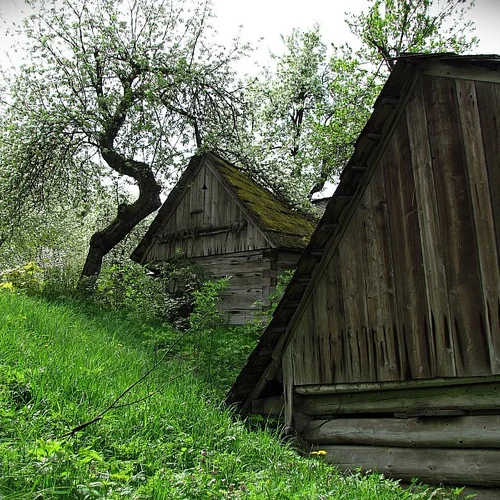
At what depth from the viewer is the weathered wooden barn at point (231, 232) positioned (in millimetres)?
12398

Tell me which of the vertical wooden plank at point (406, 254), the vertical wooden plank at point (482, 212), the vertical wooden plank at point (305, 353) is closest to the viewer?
the vertical wooden plank at point (482, 212)

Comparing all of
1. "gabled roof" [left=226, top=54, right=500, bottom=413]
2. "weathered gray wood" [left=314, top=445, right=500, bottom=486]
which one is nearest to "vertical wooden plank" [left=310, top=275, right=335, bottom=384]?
"gabled roof" [left=226, top=54, right=500, bottom=413]

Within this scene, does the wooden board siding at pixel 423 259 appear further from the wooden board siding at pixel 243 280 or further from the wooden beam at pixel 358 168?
the wooden board siding at pixel 243 280

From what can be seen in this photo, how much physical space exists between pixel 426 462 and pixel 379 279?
1.89 metres

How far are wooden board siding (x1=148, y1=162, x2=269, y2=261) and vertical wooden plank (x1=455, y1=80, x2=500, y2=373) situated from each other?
774cm

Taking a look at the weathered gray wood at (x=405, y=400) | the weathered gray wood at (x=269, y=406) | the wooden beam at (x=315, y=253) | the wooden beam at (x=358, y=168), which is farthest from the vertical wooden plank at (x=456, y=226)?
the weathered gray wood at (x=269, y=406)

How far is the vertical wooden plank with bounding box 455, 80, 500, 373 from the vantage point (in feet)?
14.2

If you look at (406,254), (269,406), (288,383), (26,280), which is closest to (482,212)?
(406,254)

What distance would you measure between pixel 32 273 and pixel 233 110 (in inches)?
300

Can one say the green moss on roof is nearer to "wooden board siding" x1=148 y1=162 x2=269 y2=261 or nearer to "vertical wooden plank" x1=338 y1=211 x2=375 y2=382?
"wooden board siding" x1=148 y1=162 x2=269 y2=261

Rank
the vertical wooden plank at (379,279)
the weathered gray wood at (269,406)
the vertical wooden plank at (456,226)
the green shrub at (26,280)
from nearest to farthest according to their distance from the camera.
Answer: the vertical wooden plank at (456,226) → the vertical wooden plank at (379,279) → the weathered gray wood at (269,406) → the green shrub at (26,280)

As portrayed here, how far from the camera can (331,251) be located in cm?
560

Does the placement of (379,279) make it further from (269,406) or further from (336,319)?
(269,406)

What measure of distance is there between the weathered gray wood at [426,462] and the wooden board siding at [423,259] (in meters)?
0.81
